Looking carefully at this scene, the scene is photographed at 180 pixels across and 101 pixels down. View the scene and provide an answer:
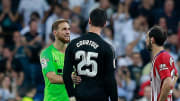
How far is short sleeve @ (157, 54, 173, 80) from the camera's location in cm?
669

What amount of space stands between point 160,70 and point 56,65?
1.70 metres

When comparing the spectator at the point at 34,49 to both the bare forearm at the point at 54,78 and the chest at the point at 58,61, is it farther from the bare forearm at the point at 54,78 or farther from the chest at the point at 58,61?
the bare forearm at the point at 54,78

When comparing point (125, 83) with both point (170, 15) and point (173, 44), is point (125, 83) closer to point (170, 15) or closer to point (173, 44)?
point (173, 44)

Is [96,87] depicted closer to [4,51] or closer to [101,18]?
[101,18]

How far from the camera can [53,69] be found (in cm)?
735

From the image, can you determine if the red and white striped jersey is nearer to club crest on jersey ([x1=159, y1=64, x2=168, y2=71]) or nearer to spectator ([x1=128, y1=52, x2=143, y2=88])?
club crest on jersey ([x1=159, y1=64, x2=168, y2=71])

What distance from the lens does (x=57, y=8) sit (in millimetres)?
15219

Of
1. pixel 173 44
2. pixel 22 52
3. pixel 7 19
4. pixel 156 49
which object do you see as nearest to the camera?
pixel 156 49

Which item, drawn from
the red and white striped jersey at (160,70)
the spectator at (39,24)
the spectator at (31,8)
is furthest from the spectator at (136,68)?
the red and white striped jersey at (160,70)

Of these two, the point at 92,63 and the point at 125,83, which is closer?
the point at 92,63

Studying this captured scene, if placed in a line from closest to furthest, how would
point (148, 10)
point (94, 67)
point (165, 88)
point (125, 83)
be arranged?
point (94, 67) → point (165, 88) → point (125, 83) → point (148, 10)

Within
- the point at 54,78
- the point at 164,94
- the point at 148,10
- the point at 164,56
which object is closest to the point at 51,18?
the point at 148,10

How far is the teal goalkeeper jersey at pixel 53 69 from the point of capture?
7316 mm

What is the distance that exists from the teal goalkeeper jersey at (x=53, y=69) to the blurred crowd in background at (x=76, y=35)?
497 cm
